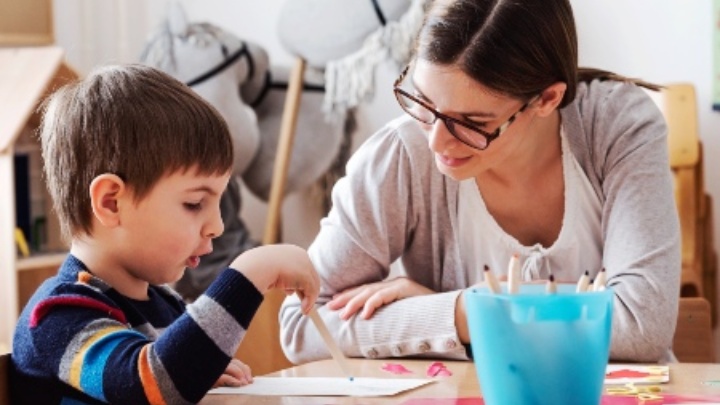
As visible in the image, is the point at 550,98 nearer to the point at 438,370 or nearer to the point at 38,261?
the point at 438,370

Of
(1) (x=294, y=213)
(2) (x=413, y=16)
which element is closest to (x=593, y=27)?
(2) (x=413, y=16)

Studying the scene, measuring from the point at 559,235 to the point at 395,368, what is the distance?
0.35 metres

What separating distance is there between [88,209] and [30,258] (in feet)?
5.98

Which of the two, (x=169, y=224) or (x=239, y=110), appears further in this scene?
(x=239, y=110)

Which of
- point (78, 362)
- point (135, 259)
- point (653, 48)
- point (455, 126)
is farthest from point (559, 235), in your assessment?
point (653, 48)

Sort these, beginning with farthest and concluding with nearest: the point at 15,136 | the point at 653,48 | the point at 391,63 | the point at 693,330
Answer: the point at 391,63
the point at 653,48
the point at 15,136
the point at 693,330

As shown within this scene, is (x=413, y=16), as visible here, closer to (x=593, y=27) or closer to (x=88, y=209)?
(x=593, y=27)

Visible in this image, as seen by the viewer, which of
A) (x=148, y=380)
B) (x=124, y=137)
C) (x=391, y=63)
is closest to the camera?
(x=148, y=380)

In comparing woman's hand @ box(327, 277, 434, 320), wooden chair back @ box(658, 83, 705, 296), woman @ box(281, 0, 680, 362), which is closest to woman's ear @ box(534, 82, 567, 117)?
woman @ box(281, 0, 680, 362)

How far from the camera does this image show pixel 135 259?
1246mm

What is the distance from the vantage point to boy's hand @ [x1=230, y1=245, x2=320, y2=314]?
3.75 feet

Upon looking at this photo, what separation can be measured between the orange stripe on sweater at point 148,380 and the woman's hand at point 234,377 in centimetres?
16

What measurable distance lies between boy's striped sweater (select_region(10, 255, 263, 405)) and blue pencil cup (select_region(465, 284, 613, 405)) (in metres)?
0.25

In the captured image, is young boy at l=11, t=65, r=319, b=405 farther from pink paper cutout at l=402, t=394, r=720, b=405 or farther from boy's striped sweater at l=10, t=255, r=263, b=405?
pink paper cutout at l=402, t=394, r=720, b=405
